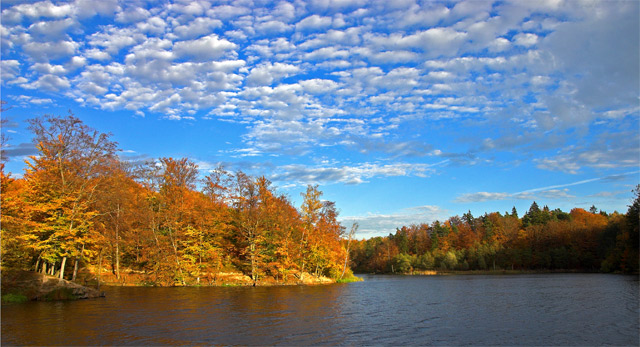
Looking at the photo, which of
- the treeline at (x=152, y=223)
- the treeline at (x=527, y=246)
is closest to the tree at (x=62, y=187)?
the treeline at (x=152, y=223)

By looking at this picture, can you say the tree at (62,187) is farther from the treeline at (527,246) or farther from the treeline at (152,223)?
the treeline at (527,246)

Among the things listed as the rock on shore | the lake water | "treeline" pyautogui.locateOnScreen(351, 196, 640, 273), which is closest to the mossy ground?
the rock on shore

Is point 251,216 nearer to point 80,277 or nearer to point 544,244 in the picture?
point 80,277

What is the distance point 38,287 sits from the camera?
28703mm

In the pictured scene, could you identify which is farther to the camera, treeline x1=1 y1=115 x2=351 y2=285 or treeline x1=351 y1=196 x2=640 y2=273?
treeline x1=351 y1=196 x2=640 y2=273

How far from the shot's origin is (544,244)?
339ft

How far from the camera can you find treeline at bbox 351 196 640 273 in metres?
78.2

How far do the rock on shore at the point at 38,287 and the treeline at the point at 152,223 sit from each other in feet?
5.33

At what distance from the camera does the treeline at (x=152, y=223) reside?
108ft

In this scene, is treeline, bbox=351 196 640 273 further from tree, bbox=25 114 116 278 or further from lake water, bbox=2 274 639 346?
tree, bbox=25 114 116 278

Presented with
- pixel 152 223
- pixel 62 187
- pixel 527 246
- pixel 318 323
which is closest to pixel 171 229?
pixel 152 223

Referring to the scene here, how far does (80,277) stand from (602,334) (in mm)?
49305

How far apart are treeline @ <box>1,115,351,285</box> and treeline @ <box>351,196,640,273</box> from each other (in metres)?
57.3

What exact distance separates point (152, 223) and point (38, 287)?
21.4m
